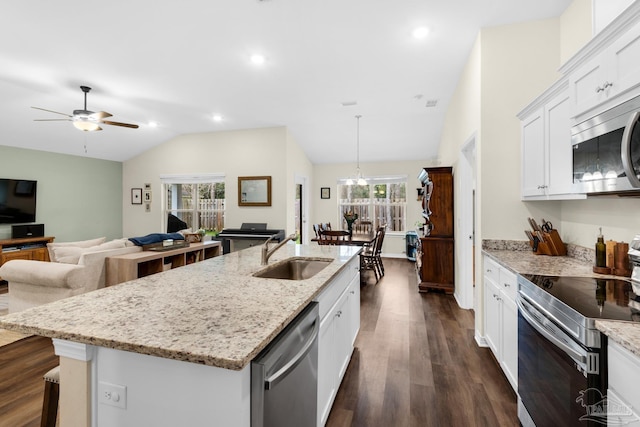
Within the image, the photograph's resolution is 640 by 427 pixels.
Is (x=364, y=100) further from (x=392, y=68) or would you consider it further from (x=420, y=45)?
(x=420, y=45)

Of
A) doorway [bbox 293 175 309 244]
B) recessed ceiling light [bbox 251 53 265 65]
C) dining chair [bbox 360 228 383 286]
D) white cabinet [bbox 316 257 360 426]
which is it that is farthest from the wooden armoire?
doorway [bbox 293 175 309 244]

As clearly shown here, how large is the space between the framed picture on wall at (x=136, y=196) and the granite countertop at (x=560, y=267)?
746cm

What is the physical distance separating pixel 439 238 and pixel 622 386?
3.48m

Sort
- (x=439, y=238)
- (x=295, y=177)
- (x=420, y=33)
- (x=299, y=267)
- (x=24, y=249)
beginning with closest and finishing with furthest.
A: (x=299, y=267) → (x=420, y=33) → (x=439, y=238) → (x=24, y=249) → (x=295, y=177)

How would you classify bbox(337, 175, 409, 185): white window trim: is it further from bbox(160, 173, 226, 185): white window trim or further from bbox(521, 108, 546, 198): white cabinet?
bbox(521, 108, 546, 198): white cabinet

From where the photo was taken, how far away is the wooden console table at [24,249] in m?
4.86

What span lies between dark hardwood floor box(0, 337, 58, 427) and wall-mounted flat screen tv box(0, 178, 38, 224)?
3.80 meters

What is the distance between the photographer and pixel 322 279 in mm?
1634

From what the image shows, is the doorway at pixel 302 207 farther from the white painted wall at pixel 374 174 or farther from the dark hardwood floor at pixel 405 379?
the dark hardwood floor at pixel 405 379

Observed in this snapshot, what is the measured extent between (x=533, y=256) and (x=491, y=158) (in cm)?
97

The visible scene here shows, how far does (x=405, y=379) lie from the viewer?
2.27 m

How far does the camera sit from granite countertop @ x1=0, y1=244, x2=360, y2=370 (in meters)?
0.87

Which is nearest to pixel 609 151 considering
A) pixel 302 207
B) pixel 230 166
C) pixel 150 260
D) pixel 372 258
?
pixel 372 258

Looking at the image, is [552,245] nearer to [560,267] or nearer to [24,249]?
[560,267]
